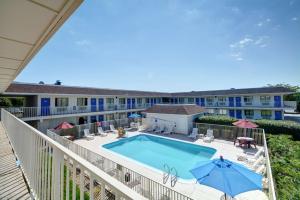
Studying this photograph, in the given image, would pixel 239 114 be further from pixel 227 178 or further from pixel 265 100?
pixel 227 178

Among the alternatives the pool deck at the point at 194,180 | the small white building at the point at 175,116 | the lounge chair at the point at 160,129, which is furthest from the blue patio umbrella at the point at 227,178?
the lounge chair at the point at 160,129

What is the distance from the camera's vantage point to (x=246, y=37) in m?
15.3

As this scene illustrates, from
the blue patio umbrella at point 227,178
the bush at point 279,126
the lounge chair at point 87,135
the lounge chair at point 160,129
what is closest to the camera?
the blue patio umbrella at point 227,178

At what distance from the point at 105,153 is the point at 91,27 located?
34.6 ft

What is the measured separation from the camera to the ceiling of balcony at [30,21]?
1.69 metres

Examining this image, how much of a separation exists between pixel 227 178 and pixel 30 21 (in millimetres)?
7328

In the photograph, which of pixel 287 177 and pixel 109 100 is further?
pixel 109 100

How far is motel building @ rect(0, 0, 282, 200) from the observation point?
188 centimetres

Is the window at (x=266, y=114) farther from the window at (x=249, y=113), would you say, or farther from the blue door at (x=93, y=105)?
the blue door at (x=93, y=105)

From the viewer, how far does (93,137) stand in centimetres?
1817

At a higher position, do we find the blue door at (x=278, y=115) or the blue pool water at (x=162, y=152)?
the blue door at (x=278, y=115)

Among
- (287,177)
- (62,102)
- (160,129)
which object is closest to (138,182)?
(287,177)

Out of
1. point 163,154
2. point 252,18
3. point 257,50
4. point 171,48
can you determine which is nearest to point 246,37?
point 252,18

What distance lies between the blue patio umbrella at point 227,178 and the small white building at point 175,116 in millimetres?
13205
